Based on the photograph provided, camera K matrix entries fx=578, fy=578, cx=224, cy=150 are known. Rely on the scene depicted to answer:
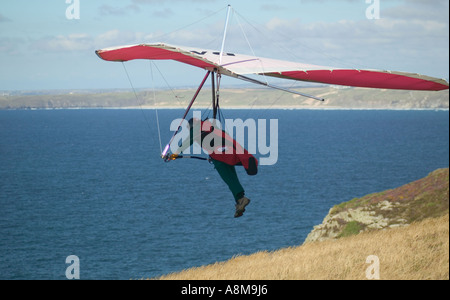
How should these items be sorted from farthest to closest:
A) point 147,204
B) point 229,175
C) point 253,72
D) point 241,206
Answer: point 147,204, point 229,175, point 241,206, point 253,72

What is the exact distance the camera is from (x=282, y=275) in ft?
98.9

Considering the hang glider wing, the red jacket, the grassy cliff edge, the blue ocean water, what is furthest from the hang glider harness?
the blue ocean water

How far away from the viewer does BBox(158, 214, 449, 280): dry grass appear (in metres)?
30.1


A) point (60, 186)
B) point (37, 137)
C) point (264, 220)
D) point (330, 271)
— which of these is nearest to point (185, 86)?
point (330, 271)

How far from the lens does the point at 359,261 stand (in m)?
32.8

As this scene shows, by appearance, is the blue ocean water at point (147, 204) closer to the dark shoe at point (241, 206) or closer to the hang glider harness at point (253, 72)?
the dark shoe at point (241, 206)

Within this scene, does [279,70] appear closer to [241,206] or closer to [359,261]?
[241,206]

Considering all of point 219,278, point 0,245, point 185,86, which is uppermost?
point 185,86

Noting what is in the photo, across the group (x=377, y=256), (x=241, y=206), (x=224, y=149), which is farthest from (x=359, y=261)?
(x=224, y=149)

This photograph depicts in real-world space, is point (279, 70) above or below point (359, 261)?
above

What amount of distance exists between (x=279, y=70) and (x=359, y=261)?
876 inches

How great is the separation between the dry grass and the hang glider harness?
17.3 m

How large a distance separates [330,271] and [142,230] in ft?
198
